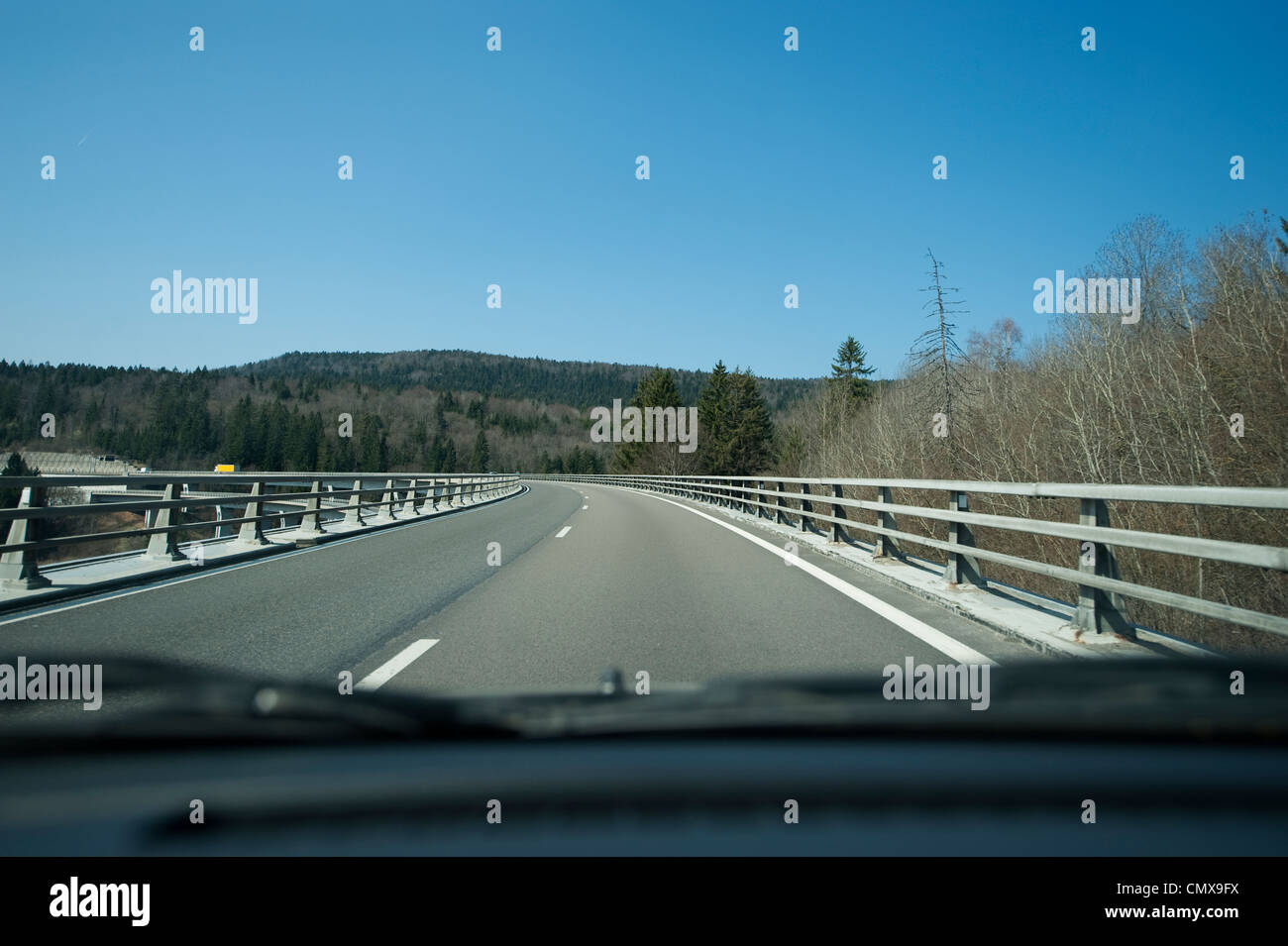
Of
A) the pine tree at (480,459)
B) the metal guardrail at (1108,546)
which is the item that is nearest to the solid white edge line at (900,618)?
the metal guardrail at (1108,546)

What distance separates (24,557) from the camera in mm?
8148

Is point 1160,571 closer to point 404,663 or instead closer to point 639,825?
point 404,663

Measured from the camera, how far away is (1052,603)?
22.3 feet

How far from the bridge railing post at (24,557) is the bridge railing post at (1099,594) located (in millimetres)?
9461

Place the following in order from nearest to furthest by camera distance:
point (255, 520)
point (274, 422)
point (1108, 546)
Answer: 1. point (1108, 546)
2. point (255, 520)
3. point (274, 422)

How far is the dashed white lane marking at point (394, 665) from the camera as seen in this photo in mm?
4898

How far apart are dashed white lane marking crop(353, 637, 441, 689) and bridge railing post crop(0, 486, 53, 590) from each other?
4.83m

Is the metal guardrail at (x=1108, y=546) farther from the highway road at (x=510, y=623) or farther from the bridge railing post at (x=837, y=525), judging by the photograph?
the bridge railing post at (x=837, y=525)

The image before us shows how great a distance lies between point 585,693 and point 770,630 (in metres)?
4.49

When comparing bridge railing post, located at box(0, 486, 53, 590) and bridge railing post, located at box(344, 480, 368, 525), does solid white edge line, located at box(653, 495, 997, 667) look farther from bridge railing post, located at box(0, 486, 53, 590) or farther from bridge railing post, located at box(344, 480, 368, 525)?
bridge railing post, located at box(344, 480, 368, 525)

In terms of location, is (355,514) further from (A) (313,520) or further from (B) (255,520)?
(B) (255,520)

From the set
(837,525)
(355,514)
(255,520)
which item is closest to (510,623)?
(837,525)

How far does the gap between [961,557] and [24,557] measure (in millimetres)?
9555

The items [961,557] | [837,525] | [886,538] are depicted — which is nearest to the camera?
[961,557]
